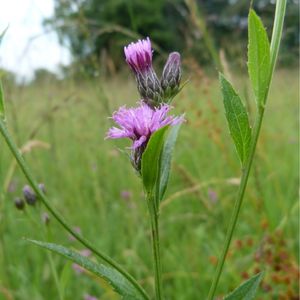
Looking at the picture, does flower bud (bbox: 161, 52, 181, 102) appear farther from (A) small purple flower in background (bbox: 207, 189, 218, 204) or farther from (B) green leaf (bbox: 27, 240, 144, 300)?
(A) small purple flower in background (bbox: 207, 189, 218, 204)

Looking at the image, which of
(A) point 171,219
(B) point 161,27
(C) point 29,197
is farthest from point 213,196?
(B) point 161,27

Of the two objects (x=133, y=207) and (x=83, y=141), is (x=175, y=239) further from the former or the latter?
(x=83, y=141)

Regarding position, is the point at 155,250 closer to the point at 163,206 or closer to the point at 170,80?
the point at 170,80

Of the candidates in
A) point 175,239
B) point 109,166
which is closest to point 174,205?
point 175,239

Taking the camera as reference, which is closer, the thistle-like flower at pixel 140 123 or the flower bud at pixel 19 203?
the thistle-like flower at pixel 140 123

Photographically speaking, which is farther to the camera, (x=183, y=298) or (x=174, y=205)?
(x=174, y=205)

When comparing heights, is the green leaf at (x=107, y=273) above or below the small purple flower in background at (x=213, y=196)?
above

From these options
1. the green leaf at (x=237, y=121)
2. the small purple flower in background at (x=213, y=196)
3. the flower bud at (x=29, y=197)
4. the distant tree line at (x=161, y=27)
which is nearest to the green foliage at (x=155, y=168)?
the green leaf at (x=237, y=121)

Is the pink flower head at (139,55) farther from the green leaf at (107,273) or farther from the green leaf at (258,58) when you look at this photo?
the green leaf at (107,273)
